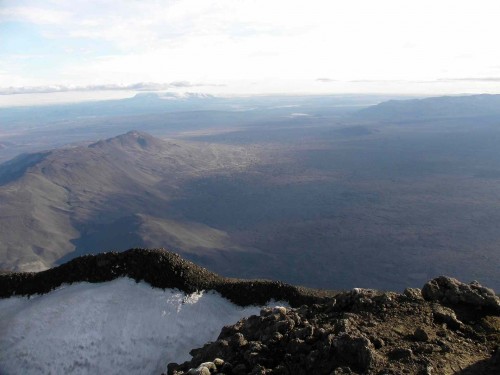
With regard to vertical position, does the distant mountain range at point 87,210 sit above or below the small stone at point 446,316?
below

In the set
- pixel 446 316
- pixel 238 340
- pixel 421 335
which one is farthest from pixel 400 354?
pixel 238 340

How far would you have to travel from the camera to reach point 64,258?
97.3m

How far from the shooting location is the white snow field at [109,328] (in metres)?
15.5

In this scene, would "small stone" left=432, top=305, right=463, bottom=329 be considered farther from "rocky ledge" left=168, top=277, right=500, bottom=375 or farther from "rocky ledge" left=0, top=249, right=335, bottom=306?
"rocky ledge" left=0, top=249, right=335, bottom=306

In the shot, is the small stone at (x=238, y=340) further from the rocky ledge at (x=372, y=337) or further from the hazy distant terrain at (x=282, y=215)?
the hazy distant terrain at (x=282, y=215)

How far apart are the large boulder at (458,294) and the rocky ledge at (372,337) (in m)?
0.03

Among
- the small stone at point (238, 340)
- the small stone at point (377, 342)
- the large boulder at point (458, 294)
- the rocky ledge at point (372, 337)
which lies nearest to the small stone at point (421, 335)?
the rocky ledge at point (372, 337)

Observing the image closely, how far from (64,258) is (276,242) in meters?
50.9

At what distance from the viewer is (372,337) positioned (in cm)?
1030

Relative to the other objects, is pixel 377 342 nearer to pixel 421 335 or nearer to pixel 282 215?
pixel 421 335

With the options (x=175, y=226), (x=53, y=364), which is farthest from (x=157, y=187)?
(x=53, y=364)

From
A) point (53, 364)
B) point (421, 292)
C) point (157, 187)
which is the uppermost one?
point (421, 292)

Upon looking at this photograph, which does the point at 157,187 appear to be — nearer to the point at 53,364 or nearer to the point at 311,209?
the point at 311,209

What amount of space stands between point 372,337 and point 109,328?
1053 cm
